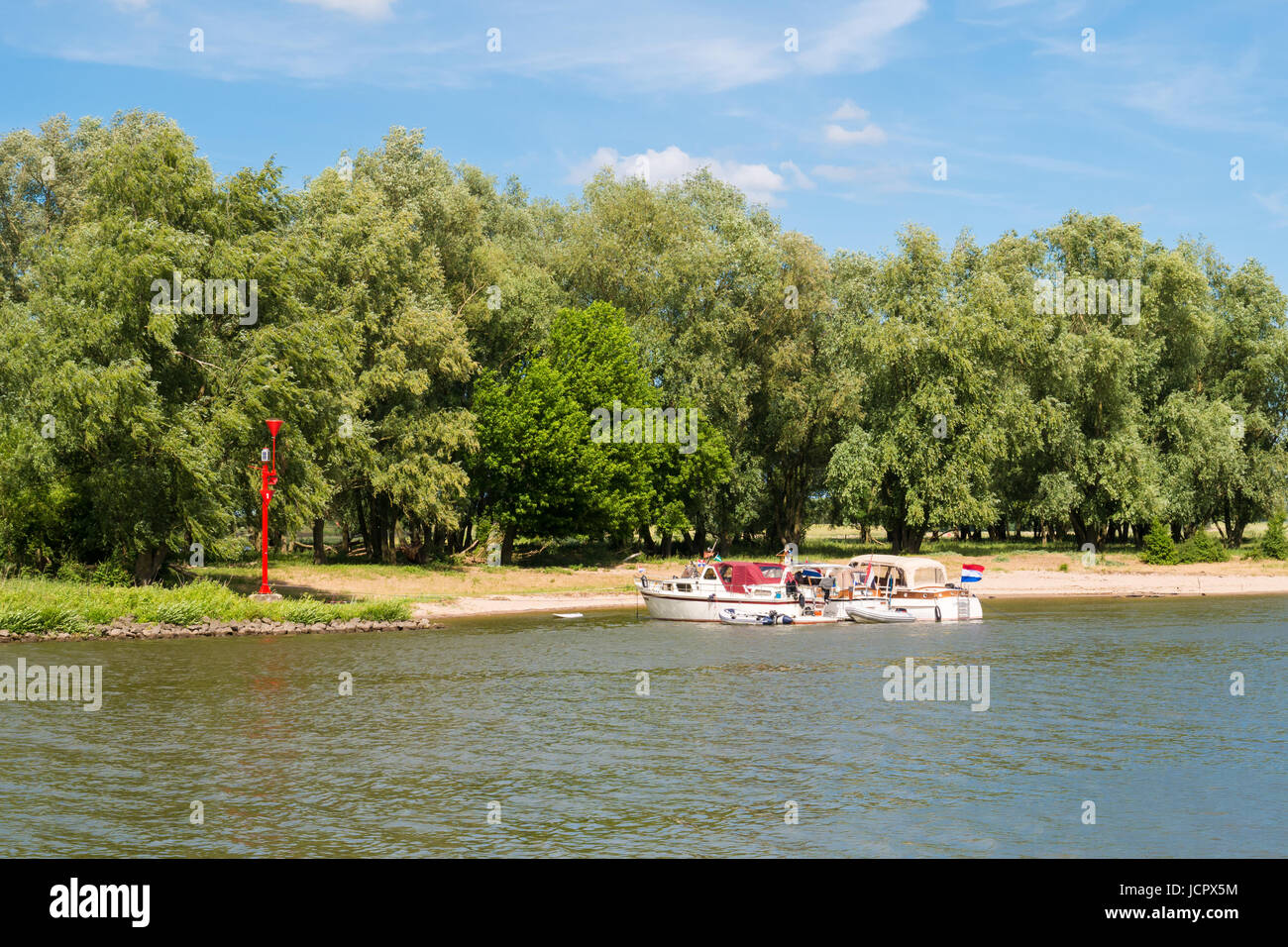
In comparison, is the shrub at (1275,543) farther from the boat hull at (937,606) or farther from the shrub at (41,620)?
the shrub at (41,620)

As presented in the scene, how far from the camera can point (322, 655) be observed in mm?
36438

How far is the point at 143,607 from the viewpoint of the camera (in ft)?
133

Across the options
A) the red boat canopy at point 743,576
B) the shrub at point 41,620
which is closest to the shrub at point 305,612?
the shrub at point 41,620

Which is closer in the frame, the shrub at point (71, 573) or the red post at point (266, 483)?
the red post at point (266, 483)

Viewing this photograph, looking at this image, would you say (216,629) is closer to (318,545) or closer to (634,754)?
(318,545)

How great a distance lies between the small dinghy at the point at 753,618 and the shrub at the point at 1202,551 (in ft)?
123

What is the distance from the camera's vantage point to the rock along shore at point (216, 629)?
38250mm

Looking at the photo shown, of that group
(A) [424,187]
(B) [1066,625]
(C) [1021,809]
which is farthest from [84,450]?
(B) [1066,625]

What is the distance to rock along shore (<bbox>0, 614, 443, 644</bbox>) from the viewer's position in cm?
3825

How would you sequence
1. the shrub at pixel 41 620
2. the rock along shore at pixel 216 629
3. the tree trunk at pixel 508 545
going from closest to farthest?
the shrub at pixel 41 620, the rock along shore at pixel 216 629, the tree trunk at pixel 508 545

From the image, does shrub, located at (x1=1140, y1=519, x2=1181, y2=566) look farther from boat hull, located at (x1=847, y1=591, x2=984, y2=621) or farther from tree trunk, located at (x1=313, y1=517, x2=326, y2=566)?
tree trunk, located at (x1=313, y1=517, x2=326, y2=566)

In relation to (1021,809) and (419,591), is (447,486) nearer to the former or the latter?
(419,591)

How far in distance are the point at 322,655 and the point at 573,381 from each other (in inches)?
1370
